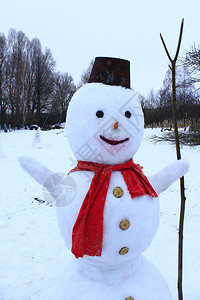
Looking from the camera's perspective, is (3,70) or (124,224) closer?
(124,224)

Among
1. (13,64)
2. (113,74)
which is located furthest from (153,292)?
(13,64)

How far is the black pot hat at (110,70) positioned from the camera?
1529 millimetres

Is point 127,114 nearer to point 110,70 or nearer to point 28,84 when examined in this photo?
point 110,70

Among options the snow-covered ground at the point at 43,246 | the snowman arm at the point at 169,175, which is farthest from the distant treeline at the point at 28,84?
the snowman arm at the point at 169,175

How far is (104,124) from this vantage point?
1437 millimetres

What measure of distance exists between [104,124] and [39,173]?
0.56 meters

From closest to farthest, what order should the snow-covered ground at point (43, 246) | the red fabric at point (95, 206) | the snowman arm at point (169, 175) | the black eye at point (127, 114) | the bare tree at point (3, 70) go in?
the red fabric at point (95, 206)
the black eye at point (127, 114)
the snowman arm at point (169, 175)
the snow-covered ground at point (43, 246)
the bare tree at point (3, 70)

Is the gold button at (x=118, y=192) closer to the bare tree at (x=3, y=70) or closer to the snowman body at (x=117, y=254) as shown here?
the snowman body at (x=117, y=254)

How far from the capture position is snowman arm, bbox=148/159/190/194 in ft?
5.34

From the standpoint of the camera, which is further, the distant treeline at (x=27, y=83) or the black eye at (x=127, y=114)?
A: the distant treeline at (x=27, y=83)

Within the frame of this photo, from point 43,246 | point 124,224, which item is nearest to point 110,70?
point 124,224

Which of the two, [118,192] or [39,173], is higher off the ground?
[39,173]

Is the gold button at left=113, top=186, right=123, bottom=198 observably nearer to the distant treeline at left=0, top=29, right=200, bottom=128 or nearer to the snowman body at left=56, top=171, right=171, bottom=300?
the snowman body at left=56, top=171, right=171, bottom=300

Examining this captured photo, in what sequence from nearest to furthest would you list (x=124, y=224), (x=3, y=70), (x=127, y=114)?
(x=124, y=224)
(x=127, y=114)
(x=3, y=70)
